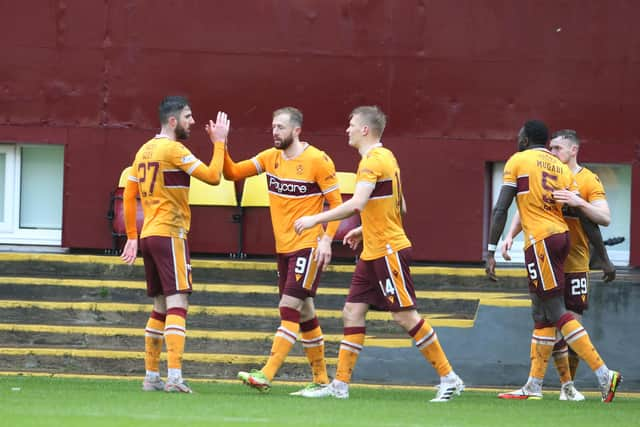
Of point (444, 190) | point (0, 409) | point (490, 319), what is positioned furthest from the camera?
point (444, 190)

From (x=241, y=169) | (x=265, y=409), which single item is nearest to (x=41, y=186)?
(x=241, y=169)

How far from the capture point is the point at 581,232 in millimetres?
11695

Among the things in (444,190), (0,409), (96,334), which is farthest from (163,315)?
(444,190)

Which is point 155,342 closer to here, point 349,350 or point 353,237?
point 349,350

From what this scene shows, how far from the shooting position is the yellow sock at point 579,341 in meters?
11.0

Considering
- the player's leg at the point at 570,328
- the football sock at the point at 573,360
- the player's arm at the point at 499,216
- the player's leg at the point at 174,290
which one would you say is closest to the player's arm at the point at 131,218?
the player's leg at the point at 174,290

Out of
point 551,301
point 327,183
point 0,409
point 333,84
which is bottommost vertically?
point 0,409

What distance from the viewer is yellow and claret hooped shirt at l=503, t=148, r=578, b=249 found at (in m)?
11.2

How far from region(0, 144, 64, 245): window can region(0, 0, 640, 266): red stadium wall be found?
1.20 feet

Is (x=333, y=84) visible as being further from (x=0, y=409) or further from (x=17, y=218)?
(x=0, y=409)

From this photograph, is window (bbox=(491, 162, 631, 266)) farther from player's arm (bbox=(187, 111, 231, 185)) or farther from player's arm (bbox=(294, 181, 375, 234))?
player's arm (bbox=(294, 181, 375, 234))

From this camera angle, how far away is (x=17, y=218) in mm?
18000

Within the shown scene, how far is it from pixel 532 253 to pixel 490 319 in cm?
262

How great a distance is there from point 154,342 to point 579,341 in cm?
354
